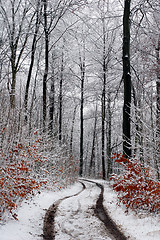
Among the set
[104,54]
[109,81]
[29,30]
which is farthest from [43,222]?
[104,54]

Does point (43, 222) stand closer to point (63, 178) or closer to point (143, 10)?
Result: point (63, 178)

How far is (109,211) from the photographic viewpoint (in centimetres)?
677

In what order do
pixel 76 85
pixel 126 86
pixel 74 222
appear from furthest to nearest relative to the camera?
pixel 76 85 → pixel 126 86 → pixel 74 222

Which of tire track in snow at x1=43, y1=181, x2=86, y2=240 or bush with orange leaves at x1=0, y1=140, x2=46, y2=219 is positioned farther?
bush with orange leaves at x1=0, y1=140, x2=46, y2=219

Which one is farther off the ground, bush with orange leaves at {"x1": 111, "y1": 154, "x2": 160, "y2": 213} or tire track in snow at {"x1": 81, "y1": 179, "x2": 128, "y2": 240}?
bush with orange leaves at {"x1": 111, "y1": 154, "x2": 160, "y2": 213}

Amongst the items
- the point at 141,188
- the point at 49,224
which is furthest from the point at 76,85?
the point at 49,224

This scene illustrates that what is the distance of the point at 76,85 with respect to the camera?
21.8 meters

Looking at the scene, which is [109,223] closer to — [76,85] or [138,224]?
[138,224]

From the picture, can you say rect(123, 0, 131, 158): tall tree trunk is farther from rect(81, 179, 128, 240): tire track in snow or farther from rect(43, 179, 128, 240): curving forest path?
rect(43, 179, 128, 240): curving forest path

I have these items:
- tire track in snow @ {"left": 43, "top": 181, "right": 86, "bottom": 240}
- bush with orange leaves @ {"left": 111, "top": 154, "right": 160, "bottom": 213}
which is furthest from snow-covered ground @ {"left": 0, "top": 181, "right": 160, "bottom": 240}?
bush with orange leaves @ {"left": 111, "top": 154, "right": 160, "bottom": 213}

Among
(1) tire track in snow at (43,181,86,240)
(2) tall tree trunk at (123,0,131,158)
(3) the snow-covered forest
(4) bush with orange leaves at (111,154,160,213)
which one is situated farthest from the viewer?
(2) tall tree trunk at (123,0,131,158)

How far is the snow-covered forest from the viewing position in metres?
5.73

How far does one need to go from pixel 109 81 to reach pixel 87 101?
4.35 meters

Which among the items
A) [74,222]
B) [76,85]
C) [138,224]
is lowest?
[74,222]
